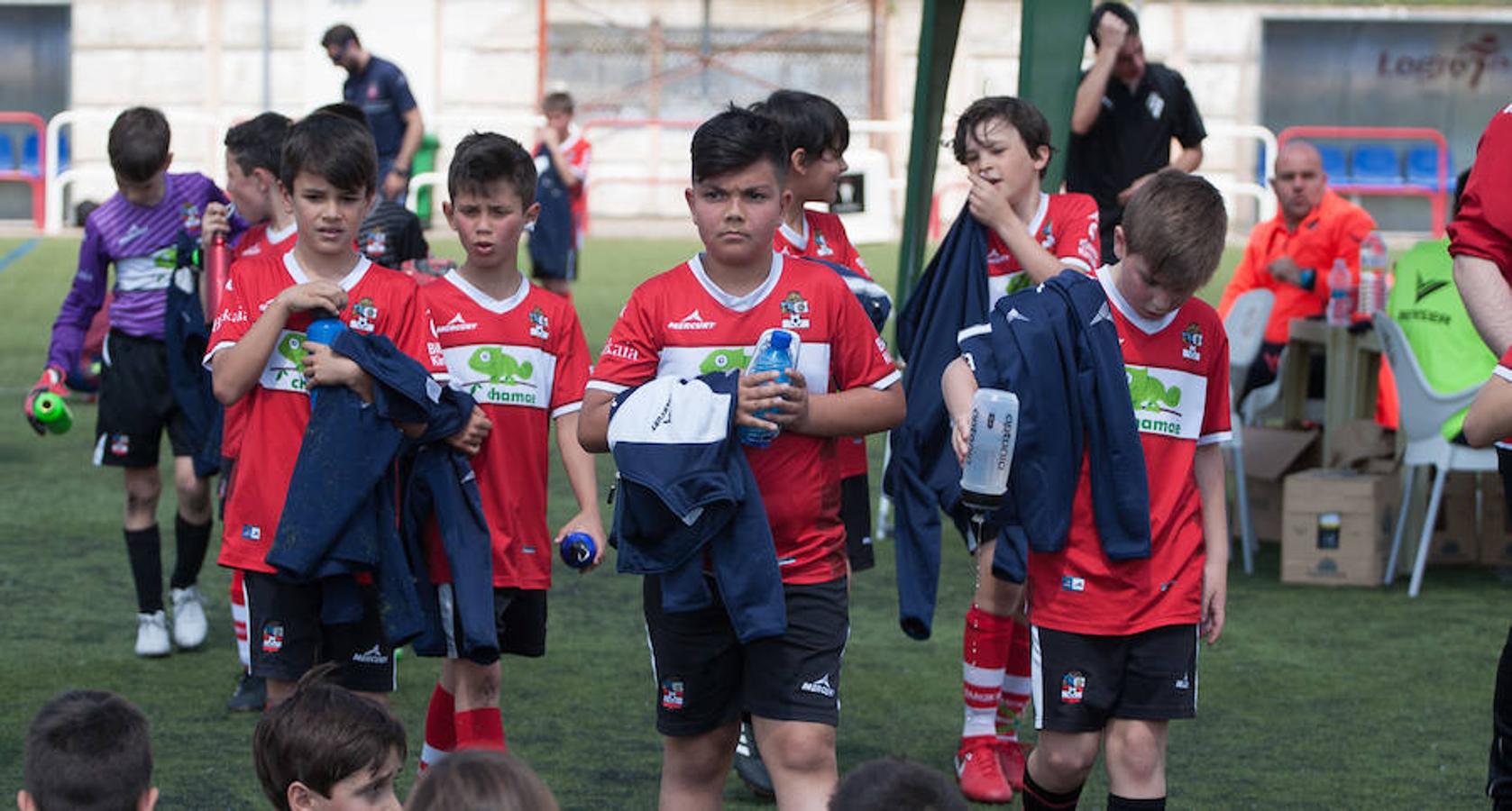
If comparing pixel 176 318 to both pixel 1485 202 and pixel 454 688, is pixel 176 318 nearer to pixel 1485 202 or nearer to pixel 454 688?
pixel 454 688

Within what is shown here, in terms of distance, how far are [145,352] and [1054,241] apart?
3116mm

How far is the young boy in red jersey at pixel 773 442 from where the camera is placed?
441 centimetres

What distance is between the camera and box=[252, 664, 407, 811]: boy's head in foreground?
3.67m

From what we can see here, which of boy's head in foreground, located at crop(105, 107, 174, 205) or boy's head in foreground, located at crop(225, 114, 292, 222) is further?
boy's head in foreground, located at crop(105, 107, 174, 205)

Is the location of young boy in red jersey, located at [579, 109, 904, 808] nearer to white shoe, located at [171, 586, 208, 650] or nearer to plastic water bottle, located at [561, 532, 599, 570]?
plastic water bottle, located at [561, 532, 599, 570]

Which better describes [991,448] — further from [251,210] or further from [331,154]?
[251,210]

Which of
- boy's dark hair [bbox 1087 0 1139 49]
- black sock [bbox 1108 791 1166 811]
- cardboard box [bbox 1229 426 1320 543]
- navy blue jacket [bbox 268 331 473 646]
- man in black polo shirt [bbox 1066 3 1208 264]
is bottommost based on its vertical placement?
black sock [bbox 1108 791 1166 811]

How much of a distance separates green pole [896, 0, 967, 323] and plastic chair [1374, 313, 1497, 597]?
190cm

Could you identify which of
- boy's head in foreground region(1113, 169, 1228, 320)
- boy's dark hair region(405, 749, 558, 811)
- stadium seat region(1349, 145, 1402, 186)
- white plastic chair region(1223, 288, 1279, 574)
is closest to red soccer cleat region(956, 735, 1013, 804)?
boy's head in foreground region(1113, 169, 1228, 320)

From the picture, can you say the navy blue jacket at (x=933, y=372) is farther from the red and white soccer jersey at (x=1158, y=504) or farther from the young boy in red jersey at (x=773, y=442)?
the young boy in red jersey at (x=773, y=442)

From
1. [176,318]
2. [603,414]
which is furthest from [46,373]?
[603,414]

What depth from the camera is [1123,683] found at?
15.2ft

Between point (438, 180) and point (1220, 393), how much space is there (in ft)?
73.3

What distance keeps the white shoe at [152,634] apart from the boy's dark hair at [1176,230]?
4.00 m
